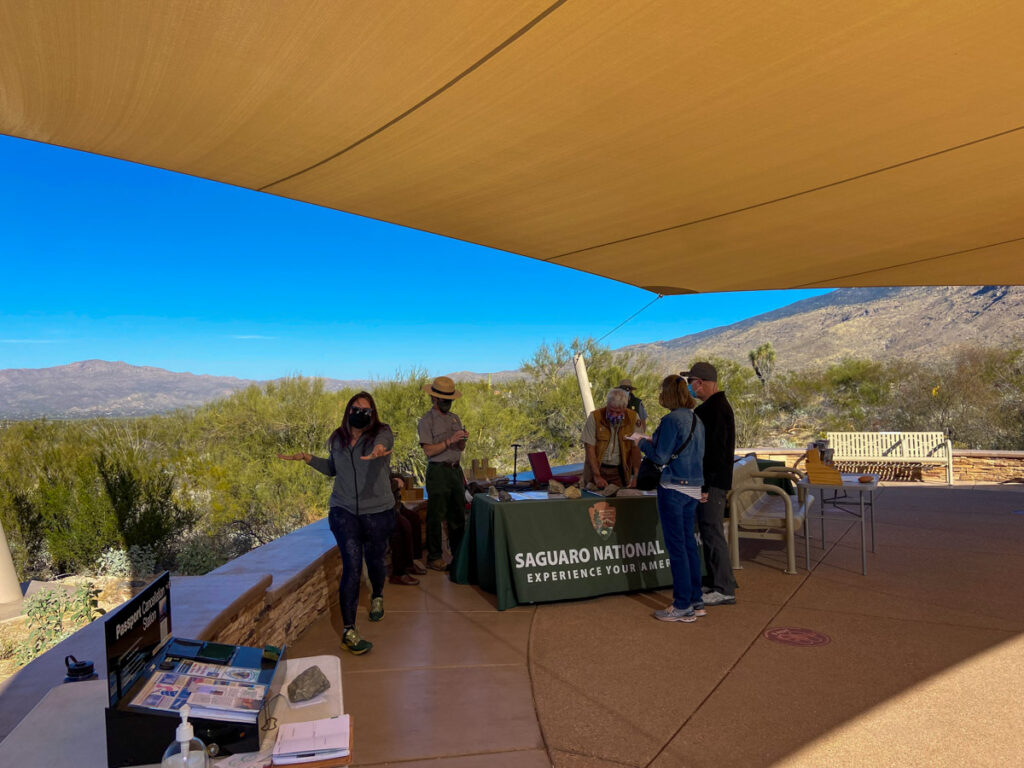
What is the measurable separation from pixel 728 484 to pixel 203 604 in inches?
134

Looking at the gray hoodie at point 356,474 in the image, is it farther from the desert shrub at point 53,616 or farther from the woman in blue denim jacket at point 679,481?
the desert shrub at point 53,616

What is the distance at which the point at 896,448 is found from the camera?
11.9m

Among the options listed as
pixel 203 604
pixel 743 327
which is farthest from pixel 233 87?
pixel 743 327

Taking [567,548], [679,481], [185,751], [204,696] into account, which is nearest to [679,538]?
[679,481]

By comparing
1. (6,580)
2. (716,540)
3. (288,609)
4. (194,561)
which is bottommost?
(194,561)

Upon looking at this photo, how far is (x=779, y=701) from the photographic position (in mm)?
3559

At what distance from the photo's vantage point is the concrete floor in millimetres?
3125

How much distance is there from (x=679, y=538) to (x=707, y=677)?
3.46ft

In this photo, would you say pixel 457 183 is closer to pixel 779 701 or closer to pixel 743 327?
pixel 779 701

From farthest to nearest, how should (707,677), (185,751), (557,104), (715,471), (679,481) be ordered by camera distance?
1. (715,471)
2. (679,481)
3. (707,677)
4. (557,104)
5. (185,751)

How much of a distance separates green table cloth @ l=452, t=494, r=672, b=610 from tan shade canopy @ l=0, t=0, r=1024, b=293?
2035 mm

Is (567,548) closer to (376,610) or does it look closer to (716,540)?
(716,540)

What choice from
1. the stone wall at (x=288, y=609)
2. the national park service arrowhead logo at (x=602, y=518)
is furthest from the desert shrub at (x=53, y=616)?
the national park service arrowhead logo at (x=602, y=518)

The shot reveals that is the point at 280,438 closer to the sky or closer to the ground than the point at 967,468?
closer to the sky
